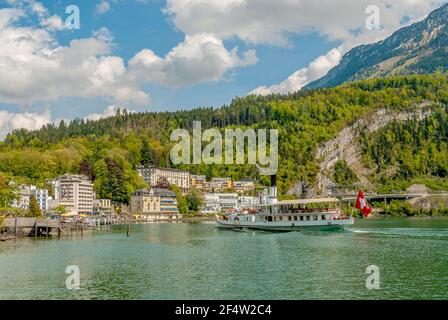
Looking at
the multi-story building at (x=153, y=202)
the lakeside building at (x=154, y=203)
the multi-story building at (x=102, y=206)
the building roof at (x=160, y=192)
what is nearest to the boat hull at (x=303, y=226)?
the multi-story building at (x=102, y=206)

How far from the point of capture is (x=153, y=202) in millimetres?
181000

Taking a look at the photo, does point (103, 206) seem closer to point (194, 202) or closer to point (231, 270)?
point (194, 202)

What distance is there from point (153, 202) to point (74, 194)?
26.7 metres

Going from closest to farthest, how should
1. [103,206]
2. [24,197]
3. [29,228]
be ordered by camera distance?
[29,228] → [24,197] → [103,206]

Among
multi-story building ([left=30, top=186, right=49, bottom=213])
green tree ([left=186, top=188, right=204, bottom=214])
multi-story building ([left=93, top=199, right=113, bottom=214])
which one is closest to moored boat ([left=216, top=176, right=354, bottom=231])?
multi-story building ([left=30, top=186, right=49, bottom=213])

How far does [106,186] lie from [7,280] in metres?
140

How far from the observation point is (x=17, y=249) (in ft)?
201

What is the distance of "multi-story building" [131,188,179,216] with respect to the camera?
583 feet

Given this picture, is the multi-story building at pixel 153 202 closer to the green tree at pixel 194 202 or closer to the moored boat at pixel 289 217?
the green tree at pixel 194 202

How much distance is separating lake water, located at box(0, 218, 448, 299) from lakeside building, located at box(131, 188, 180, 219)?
110284 millimetres

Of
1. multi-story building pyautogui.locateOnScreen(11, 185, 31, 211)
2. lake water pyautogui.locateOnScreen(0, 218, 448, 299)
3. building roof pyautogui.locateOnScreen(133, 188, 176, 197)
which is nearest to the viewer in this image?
lake water pyautogui.locateOnScreen(0, 218, 448, 299)

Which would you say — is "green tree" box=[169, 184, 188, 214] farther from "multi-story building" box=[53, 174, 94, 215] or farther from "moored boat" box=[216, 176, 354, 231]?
"moored boat" box=[216, 176, 354, 231]

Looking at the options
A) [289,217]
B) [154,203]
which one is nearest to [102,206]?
[154,203]

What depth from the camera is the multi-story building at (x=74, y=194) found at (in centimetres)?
16588
